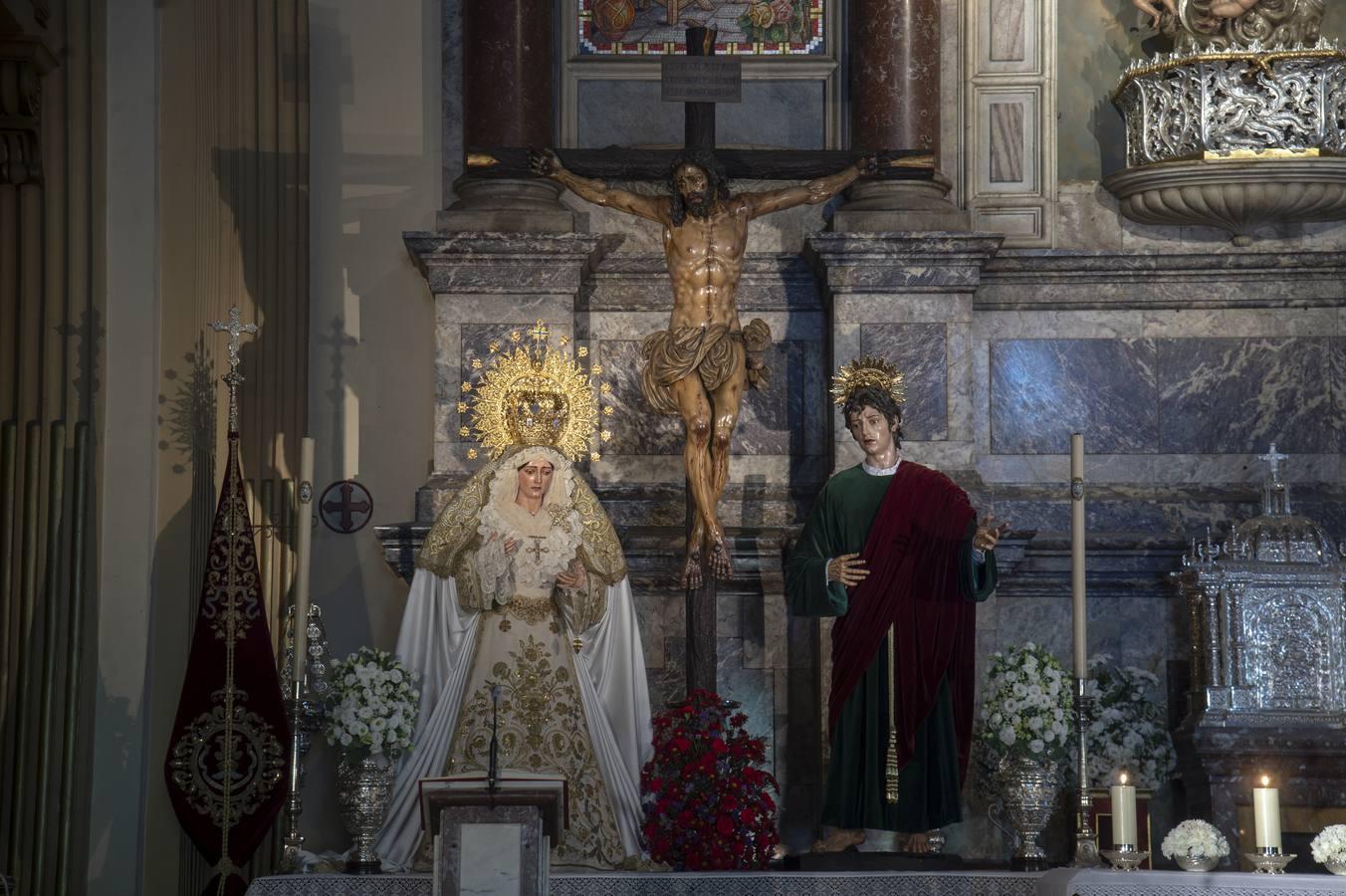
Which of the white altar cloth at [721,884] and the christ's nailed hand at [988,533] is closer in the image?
the white altar cloth at [721,884]

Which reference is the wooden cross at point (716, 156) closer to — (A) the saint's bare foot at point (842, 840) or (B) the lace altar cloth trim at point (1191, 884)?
(A) the saint's bare foot at point (842, 840)

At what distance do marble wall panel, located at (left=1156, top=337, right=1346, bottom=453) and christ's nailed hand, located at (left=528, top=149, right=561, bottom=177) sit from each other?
295cm

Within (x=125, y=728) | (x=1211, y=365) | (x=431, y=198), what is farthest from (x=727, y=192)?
(x=125, y=728)

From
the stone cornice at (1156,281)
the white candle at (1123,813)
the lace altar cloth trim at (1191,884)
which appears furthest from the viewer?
the stone cornice at (1156,281)

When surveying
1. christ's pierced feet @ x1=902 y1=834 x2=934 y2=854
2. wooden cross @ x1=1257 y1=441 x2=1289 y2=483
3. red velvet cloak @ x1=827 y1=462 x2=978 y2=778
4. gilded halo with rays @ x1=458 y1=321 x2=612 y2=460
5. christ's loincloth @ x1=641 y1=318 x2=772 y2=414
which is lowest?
christ's pierced feet @ x1=902 y1=834 x2=934 y2=854

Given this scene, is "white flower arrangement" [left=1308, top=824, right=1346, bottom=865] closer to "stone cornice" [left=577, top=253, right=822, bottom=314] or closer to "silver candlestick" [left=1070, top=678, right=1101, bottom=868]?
"silver candlestick" [left=1070, top=678, right=1101, bottom=868]

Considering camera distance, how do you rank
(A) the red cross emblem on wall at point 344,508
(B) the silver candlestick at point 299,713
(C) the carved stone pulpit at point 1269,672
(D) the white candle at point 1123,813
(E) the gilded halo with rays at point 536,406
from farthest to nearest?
(A) the red cross emblem on wall at point 344,508
(E) the gilded halo with rays at point 536,406
(C) the carved stone pulpit at point 1269,672
(B) the silver candlestick at point 299,713
(D) the white candle at point 1123,813

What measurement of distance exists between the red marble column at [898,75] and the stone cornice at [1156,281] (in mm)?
702

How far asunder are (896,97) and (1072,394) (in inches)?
60.1

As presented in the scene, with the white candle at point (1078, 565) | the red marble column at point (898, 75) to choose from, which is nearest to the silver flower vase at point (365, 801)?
the white candle at point (1078, 565)

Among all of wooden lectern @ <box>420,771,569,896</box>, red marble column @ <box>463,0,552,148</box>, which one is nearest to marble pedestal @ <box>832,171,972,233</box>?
red marble column @ <box>463,0,552,148</box>

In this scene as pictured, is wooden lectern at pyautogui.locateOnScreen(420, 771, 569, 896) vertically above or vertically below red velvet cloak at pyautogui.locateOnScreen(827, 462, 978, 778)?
below

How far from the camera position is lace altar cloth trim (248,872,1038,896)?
7258mm

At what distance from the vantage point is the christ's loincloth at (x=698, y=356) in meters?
8.64
